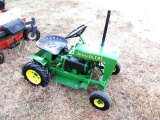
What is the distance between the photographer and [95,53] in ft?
9.18

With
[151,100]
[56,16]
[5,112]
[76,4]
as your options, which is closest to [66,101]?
[5,112]

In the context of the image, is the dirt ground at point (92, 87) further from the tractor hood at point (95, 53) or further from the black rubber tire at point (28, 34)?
the tractor hood at point (95, 53)

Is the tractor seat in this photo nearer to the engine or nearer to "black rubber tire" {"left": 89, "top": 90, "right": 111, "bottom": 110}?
the engine

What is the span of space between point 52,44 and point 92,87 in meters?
0.92

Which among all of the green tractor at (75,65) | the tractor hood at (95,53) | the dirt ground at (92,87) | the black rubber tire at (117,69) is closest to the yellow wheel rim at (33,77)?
the green tractor at (75,65)

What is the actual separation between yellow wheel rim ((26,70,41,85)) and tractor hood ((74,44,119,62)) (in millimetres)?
697

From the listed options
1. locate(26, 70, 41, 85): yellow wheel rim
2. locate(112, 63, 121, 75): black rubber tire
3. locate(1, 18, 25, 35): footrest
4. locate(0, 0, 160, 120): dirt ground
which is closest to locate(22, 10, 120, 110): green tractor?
locate(26, 70, 41, 85): yellow wheel rim

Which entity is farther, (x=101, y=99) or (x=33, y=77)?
(x=33, y=77)

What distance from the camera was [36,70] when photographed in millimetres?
2990

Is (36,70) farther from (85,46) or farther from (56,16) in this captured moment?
(56,16)

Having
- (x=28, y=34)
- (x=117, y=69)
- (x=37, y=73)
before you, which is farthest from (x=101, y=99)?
(x=28, y=34)

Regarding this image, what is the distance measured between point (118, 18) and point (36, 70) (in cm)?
341

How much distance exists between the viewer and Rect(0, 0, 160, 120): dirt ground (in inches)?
114

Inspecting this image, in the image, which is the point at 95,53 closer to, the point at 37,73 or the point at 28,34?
the point at 37,73
